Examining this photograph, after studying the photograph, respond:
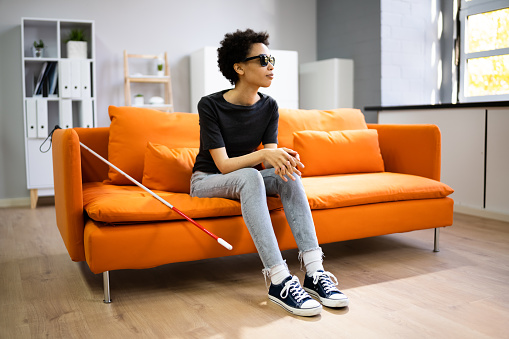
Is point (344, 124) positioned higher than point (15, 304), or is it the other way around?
point (344, 124)

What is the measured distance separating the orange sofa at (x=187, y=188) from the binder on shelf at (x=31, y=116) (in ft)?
6.25

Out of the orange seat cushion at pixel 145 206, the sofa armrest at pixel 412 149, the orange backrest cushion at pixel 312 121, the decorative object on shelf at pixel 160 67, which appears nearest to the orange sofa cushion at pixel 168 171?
the orange seat cushion at pixel 145 206

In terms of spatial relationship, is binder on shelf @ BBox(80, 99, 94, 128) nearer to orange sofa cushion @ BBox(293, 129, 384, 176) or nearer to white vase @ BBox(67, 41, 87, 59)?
white vase @ BBox(67, 41, 87, 59)

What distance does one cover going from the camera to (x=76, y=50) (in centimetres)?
443

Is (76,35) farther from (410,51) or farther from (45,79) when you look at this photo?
(410,51)

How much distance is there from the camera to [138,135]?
103 inches

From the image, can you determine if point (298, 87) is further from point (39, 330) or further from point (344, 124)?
point (39, 330)

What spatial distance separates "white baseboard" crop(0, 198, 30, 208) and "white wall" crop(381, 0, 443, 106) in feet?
11.5

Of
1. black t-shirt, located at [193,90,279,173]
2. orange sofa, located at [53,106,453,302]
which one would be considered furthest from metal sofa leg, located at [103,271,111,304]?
black t-shirt, located at [193,90,279,173]

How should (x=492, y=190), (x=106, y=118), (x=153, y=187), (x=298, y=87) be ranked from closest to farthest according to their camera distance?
(x=153, y=187), (x=492, y=190), (x=106, y=118), (x=298, y=87)

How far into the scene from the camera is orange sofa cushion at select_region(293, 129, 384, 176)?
112 inches

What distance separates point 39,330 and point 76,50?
3257 mm

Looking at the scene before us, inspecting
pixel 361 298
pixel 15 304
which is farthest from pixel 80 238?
pixel 361 298

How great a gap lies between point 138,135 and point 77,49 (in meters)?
2.26
